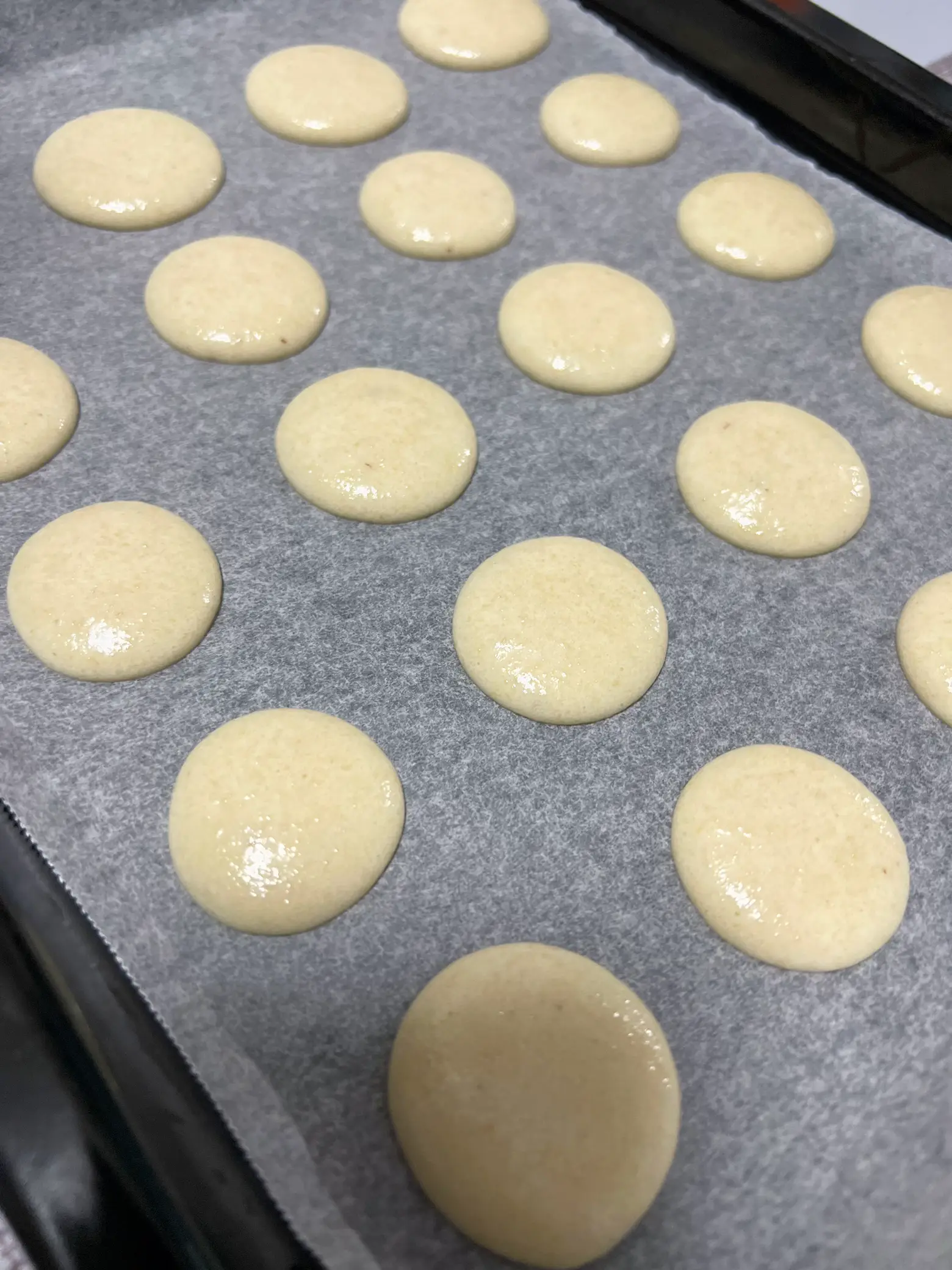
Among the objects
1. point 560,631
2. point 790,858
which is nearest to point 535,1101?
point 790,858

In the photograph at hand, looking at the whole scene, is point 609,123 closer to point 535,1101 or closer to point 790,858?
point 790,858

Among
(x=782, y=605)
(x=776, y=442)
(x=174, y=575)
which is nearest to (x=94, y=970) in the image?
(x=174, y=575)

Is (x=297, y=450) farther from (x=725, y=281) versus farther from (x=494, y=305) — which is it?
(x=725, y=281)

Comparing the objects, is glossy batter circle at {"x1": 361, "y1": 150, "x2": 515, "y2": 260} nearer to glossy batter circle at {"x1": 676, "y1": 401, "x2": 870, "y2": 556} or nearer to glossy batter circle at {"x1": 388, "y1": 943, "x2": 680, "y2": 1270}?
glossy batter circle at {"x1": 676, "y1": 401, "x2": 870, "y2": 556}

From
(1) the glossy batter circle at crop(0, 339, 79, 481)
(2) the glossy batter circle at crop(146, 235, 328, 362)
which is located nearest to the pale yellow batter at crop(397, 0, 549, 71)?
(2) the glossy batter circle at crop(146, 235, 328, 362)

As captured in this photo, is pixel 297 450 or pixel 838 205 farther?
pixel 838 205

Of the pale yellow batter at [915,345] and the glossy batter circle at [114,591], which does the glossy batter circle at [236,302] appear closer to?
the glossy batter circle at [114,591]
